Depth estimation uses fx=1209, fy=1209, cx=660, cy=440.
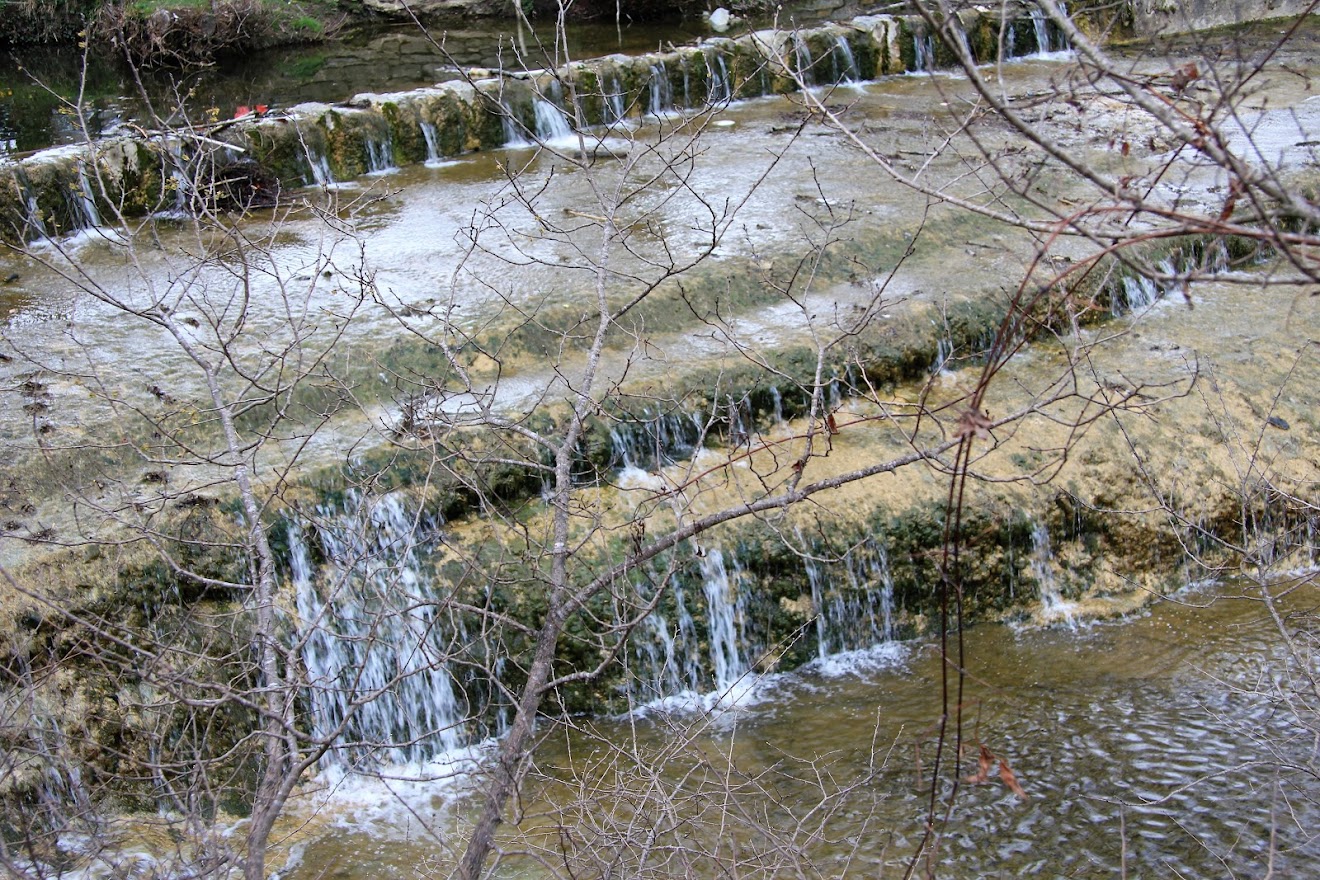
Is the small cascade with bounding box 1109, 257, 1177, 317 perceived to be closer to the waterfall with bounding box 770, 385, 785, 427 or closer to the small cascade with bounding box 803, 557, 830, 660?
the waterfall with bounding box 770, 385, 785, 427

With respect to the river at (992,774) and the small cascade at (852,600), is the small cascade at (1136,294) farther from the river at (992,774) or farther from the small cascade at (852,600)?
the small cascade at (852,600)

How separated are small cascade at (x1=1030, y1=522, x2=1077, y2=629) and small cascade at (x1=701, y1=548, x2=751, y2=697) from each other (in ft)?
5.33

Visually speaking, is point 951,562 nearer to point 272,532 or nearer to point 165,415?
point 272,532

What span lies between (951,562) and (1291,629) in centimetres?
161

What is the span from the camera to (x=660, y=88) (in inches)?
469

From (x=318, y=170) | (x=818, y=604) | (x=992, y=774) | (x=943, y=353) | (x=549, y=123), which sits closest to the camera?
(x=992, y=774)

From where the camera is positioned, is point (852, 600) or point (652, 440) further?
point (652, 440)

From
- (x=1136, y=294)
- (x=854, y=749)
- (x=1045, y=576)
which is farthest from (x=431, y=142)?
(x=854, y=749)

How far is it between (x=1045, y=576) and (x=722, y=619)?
5.84ft

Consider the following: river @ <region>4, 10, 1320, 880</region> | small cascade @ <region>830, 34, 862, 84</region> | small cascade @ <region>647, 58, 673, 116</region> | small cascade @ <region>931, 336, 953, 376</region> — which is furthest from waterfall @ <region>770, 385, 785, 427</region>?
small cascade @ <region>830, 34, 862, 84</region>

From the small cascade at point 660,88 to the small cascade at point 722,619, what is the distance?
7013 mm

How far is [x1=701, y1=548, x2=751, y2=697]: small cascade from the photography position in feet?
19.5

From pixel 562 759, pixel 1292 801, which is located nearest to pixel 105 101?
pixel 562 759

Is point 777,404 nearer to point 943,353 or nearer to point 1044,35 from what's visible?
point 943,353
